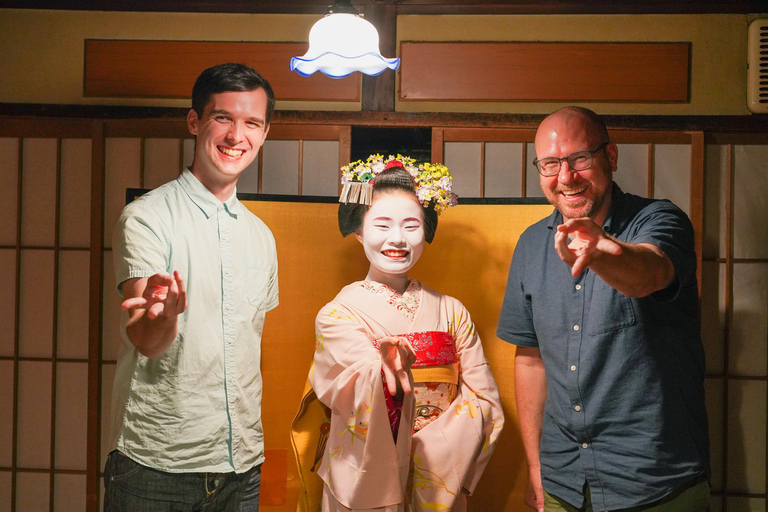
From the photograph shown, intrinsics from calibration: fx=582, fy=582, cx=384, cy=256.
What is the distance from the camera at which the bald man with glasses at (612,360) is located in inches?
86.1

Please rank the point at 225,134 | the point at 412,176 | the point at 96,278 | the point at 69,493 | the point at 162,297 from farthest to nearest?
the point at 69,493, the point at 96,278, the point at 412,176, the point at 225,134, the point at 162,297

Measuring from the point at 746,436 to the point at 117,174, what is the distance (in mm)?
4146

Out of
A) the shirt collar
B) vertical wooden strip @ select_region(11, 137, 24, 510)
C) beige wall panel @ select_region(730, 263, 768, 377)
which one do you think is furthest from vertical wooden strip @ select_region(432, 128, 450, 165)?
vertical wooden strip @ select_region(11, 137, 24, 510)

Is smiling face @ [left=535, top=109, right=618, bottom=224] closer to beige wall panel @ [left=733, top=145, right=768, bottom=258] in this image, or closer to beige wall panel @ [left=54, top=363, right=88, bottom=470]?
beige wall panel @ [left=733, top=145, right=768, bottom=258]

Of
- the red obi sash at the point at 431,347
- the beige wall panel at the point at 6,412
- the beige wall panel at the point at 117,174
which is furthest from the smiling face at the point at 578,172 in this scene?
the beige wall panel at the point at 6,412

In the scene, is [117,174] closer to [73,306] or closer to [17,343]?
[73,306]

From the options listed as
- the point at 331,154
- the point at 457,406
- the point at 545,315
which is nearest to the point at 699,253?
the point at 545,315

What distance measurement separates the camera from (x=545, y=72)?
11.5 feet

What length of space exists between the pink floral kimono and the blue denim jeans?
0.51m

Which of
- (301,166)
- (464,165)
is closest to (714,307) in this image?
(464,165)

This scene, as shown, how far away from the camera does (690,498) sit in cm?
220

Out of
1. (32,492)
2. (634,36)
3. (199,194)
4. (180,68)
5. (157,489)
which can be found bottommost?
(32,492)

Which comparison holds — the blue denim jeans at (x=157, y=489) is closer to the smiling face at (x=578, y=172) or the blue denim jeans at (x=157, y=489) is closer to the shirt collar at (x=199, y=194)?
the shirt collar at (x=199, y=194)

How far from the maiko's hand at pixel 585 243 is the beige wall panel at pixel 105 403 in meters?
2.95
